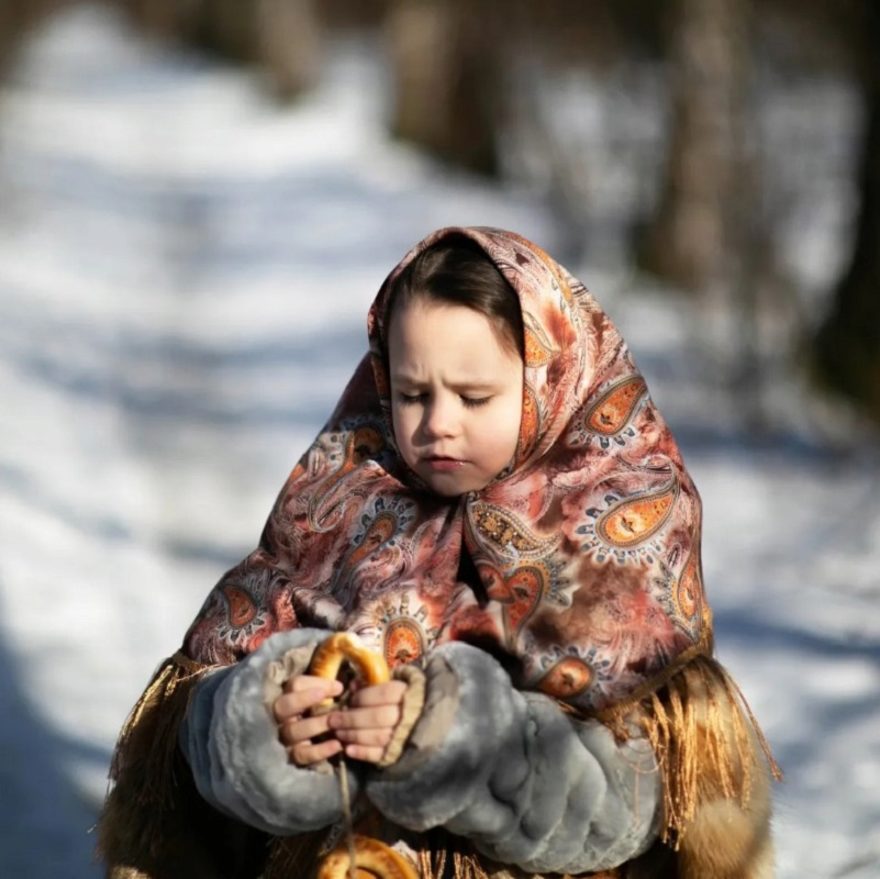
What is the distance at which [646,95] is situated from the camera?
12156 millimetres

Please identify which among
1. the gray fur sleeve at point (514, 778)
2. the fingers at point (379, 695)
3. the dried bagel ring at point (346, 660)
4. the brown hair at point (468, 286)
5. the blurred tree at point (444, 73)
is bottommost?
the blurred tree at point (444, 73)

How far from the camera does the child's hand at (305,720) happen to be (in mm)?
2199

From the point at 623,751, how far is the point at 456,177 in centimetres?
1275

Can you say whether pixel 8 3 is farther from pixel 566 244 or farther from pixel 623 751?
pixel 623 751

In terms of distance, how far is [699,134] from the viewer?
10164 mm

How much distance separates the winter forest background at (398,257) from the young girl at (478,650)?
536 millimetres

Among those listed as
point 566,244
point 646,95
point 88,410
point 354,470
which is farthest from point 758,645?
point 646,95

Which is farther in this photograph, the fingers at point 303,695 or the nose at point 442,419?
the nose at point 442,419

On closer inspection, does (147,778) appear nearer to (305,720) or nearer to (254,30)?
(305,720)

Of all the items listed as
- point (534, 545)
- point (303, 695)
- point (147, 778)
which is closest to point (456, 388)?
point (534, 545)

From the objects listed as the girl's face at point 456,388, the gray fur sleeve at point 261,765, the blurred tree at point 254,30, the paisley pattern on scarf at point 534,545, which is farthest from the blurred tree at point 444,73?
the gray fur sleeve at point 261,765

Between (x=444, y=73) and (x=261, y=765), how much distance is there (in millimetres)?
14621

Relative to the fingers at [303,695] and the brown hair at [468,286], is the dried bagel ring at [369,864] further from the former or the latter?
the brown hair at [468,286]

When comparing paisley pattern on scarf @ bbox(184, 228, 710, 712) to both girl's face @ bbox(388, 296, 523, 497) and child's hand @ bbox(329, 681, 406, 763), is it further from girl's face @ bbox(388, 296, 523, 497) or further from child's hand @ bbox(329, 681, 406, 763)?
child's hand @ bbox(329, 681, 406, 763)
